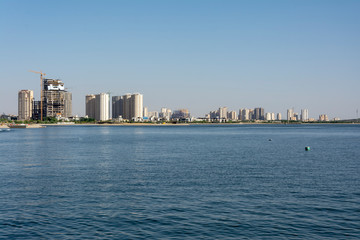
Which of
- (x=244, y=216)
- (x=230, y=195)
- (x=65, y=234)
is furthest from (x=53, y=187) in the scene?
(x=244, y=216)

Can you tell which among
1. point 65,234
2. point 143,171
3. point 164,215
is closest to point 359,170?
point 143,171

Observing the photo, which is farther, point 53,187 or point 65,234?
point 53,187

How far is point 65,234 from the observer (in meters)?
22.9

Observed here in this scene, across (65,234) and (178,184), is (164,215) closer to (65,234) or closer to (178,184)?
(65,234)

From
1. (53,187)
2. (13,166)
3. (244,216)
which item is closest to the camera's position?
(244,216)

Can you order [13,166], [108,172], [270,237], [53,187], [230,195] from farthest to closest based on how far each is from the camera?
[13,166] < [108,172] < [53,187] < [230,195] < [270,237]

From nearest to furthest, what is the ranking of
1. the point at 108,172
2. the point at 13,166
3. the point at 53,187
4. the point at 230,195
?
1. the point at 230,195
2. the point at 53,187
3. the point at 108,172
4. the point at 13,166

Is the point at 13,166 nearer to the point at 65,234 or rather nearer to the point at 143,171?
the point at 143,171

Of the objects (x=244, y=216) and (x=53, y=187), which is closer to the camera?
(x=244, y=216)

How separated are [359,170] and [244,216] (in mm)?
30776

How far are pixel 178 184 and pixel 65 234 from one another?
17541 millimetres

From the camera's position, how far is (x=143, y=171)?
4912 centimetres

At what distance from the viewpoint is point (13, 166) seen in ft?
179

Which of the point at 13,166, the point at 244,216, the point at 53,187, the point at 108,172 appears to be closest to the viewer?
the point at 244,216
